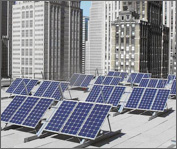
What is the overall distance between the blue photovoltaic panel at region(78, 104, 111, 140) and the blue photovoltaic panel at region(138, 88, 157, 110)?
211 inches

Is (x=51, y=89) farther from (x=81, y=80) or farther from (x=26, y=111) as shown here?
(x=81, y=80)

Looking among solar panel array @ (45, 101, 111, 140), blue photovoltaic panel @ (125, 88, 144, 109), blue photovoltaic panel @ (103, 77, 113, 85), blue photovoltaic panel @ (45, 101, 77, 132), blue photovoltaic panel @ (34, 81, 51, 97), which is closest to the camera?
solar panel array @ (45, 101, 111, 140)

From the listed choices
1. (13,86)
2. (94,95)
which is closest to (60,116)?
(94,95)

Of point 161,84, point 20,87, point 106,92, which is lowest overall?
point 20,87

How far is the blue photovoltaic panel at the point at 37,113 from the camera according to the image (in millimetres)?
13221

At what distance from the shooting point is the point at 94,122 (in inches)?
472

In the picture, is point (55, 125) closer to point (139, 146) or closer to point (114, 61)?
point (139, 146)

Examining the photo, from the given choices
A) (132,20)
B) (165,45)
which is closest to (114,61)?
(132,20)

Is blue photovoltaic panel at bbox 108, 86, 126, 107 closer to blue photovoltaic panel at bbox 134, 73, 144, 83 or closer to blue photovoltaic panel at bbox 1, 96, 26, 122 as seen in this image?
blue photovoltaic panel at bbox 1, 96, 26, 122

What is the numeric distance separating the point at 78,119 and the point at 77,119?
1.8 inches

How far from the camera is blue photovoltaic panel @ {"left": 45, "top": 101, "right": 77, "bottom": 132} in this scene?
496 inches

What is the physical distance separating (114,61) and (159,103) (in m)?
134

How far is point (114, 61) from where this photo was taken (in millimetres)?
150750

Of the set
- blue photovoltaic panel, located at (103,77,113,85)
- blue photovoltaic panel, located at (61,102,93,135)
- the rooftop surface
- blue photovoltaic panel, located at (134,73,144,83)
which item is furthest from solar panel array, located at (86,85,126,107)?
blue photovoltaic panel, located at (134,73,144,83)
